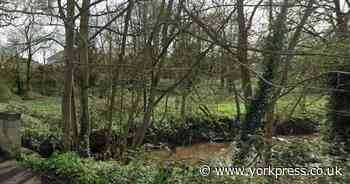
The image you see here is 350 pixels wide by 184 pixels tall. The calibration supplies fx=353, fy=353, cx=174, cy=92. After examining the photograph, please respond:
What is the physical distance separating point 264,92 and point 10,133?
15.0ft

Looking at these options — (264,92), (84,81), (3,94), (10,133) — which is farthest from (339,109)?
(3,94)

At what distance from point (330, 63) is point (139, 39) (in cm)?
303

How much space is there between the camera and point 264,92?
6738 millimetres

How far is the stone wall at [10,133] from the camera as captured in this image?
5.85m

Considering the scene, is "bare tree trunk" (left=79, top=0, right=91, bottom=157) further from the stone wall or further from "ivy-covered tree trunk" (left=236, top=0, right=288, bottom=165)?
"ivy-covered tree trunk" (left=236, top=0, right=288, bottom=165)

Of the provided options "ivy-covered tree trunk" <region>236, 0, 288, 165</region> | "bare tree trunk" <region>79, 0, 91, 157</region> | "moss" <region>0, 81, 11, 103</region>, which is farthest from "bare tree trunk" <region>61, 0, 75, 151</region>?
"moss" <region>0, 81, 11, 103</region>

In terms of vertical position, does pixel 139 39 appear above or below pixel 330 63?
above

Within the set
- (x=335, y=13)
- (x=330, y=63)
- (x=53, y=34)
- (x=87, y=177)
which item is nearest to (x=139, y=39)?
(x=53, y=34)

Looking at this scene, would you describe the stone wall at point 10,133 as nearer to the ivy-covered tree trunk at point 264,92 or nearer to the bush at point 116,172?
the bush at point 116,172

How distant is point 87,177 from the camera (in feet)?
14.0

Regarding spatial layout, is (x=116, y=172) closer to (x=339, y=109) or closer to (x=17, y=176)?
(x=17, y=176)

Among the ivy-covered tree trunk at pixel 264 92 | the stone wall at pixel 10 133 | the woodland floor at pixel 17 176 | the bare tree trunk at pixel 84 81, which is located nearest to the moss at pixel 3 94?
the stone wall at pixel 10 133

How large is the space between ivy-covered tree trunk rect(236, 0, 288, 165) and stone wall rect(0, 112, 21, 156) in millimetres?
3653

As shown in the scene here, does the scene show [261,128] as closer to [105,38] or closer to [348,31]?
[348,31]
